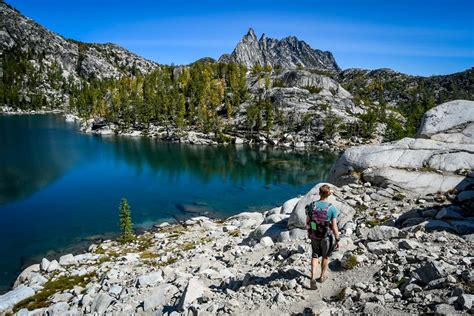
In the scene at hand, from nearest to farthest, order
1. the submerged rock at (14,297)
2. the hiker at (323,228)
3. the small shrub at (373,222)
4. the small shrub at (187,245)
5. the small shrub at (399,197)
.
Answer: the hiker at (323,228)
the small shrub at (373,222)
the small shrub at (399,197)
the submerged rock at (14,297)
the small shrub at (187,245)

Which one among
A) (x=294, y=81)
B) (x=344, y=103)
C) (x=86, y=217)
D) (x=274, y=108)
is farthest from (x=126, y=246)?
(x=294, y=81)

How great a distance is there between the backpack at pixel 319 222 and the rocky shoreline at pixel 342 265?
6.40 ft

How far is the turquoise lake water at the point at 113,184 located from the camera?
43.5 meters

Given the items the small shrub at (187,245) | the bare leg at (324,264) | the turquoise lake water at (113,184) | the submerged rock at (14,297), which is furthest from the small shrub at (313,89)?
the bare leg at (324,264)

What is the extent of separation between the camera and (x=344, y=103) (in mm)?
170875

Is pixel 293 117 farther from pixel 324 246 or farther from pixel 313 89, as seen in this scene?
pixel 324 246

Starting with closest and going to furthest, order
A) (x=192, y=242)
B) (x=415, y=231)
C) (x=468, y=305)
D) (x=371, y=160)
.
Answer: (x=468, y=305) < (x=415, y=231) < (x=371, y=160) < (x=192, y=242)

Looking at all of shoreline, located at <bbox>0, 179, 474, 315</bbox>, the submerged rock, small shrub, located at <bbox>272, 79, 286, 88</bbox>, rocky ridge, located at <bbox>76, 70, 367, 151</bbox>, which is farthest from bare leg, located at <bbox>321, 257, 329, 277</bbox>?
small shrub, located at <bbox>272, 79, 286, 88</bbox>

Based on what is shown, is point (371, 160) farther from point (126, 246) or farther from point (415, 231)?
point (126, 246)

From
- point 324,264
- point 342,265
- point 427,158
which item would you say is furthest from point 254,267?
point 427,158

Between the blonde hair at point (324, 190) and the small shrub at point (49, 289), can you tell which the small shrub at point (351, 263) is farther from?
the small shrub at point (49, 289)

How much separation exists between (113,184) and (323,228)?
65622mm

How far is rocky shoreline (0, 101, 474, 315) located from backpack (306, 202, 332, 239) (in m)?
1.95

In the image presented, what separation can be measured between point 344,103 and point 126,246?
517 feet
